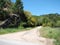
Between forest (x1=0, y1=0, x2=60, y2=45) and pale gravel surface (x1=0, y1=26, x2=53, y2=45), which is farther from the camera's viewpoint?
forest (x1=0, y1=0, x2=60, y2=45)

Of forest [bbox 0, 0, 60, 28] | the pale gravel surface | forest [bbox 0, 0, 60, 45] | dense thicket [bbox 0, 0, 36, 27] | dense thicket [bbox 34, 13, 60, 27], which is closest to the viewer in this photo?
the pale gravel surface

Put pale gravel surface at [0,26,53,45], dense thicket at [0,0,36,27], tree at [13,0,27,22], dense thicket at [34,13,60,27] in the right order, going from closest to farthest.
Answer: pale gravel surface at [0,26,53,45]
dense thicket at [0,0,36,27]
tree at [13,0,27,22]
dense thicket at [34,13,60,27]

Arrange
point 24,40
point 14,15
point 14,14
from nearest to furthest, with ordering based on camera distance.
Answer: point 24,40 < point 14,15 < point 14,14

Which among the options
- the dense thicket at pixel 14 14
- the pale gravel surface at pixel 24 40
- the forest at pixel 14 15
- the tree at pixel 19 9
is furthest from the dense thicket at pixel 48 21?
the pale gravel surface at pixel 24 40

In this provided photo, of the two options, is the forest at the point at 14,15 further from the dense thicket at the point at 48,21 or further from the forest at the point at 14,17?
the dense thicket at the point at 48,21

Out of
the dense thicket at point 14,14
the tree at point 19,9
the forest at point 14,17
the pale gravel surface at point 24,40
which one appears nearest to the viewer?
the pale gravel surface at point 24,40

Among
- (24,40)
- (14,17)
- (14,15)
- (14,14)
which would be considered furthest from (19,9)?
(24,40)

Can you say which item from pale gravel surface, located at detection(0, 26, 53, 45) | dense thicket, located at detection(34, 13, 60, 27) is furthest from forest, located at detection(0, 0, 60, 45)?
pale gravel surface, located at detection(0, 26, 53, 45)

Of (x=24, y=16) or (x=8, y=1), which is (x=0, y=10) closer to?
(x=8, y=1)

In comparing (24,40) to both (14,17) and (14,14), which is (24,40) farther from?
(14,14)

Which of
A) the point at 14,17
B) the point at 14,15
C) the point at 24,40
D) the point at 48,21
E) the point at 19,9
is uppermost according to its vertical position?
the point at 19,9

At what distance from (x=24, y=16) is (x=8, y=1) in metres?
7.94

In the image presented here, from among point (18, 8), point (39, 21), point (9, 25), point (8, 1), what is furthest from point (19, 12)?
point (39, 21)

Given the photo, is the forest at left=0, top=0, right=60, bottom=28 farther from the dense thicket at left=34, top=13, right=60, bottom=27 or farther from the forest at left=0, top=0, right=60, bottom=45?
the dense thicket at left=34, top=13, right=60, bottom=27
